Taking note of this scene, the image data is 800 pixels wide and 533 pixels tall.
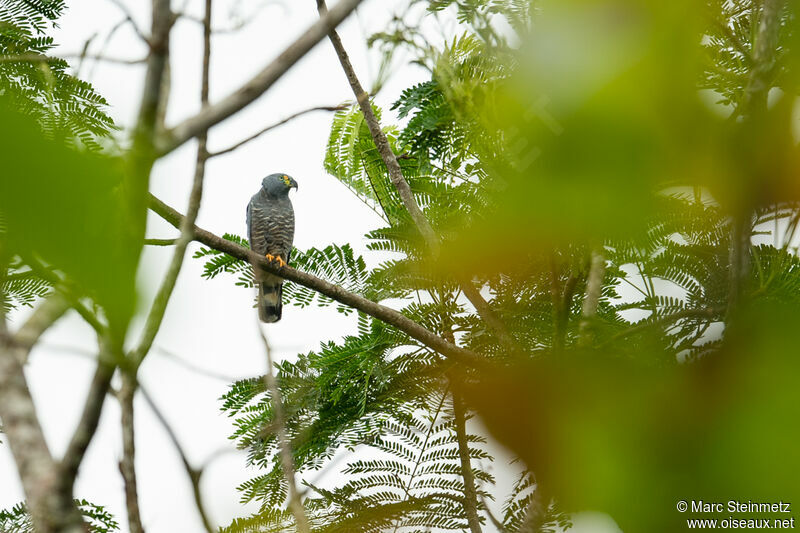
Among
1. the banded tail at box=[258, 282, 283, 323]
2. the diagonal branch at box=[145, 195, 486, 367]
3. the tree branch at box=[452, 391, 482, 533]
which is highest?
the banded tail at box=[258, 282, 283, 323]

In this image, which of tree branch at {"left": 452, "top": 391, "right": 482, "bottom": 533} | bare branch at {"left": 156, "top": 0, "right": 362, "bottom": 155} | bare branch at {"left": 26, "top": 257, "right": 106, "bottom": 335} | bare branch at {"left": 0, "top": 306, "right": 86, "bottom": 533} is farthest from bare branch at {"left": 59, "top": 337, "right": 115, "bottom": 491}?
tree branch at {"left": 452, "top": 391, "right": 482, "bottom": 533}

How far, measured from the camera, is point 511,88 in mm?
436

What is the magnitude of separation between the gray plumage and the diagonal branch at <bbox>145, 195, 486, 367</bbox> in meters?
3.25

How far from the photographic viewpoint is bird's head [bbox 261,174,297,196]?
24.6ft

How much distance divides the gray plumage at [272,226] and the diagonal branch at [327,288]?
10.6ft

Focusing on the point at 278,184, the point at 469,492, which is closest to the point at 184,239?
the point at 469,492

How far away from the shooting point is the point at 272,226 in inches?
280

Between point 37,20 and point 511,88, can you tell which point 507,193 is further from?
point 37,20

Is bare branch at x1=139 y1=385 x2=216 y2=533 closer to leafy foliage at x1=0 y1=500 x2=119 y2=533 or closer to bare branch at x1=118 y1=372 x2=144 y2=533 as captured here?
bare branch at x1=118 y1=372 x2=144 y2=533

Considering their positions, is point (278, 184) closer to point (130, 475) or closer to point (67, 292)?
point (130, 475)

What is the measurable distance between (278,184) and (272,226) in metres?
0.63

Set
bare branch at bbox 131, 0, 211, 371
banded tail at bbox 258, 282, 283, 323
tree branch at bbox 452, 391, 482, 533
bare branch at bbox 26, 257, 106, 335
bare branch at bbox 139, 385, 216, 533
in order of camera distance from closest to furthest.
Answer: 1. bare branch at bbox 26, 257, 106, 335
2. bare branch at bbox 131, 0, 211, 371
3. bare branch at bbox 139, 385, 216, 533
4. tree branch at bbox 452, 391, 482, 533
5. banded tail at bbox 258, 282, 283, 323

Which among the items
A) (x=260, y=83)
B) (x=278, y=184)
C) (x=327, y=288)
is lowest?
(x=260, y=83)

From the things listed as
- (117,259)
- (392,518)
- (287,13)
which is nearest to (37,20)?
(287,13)
